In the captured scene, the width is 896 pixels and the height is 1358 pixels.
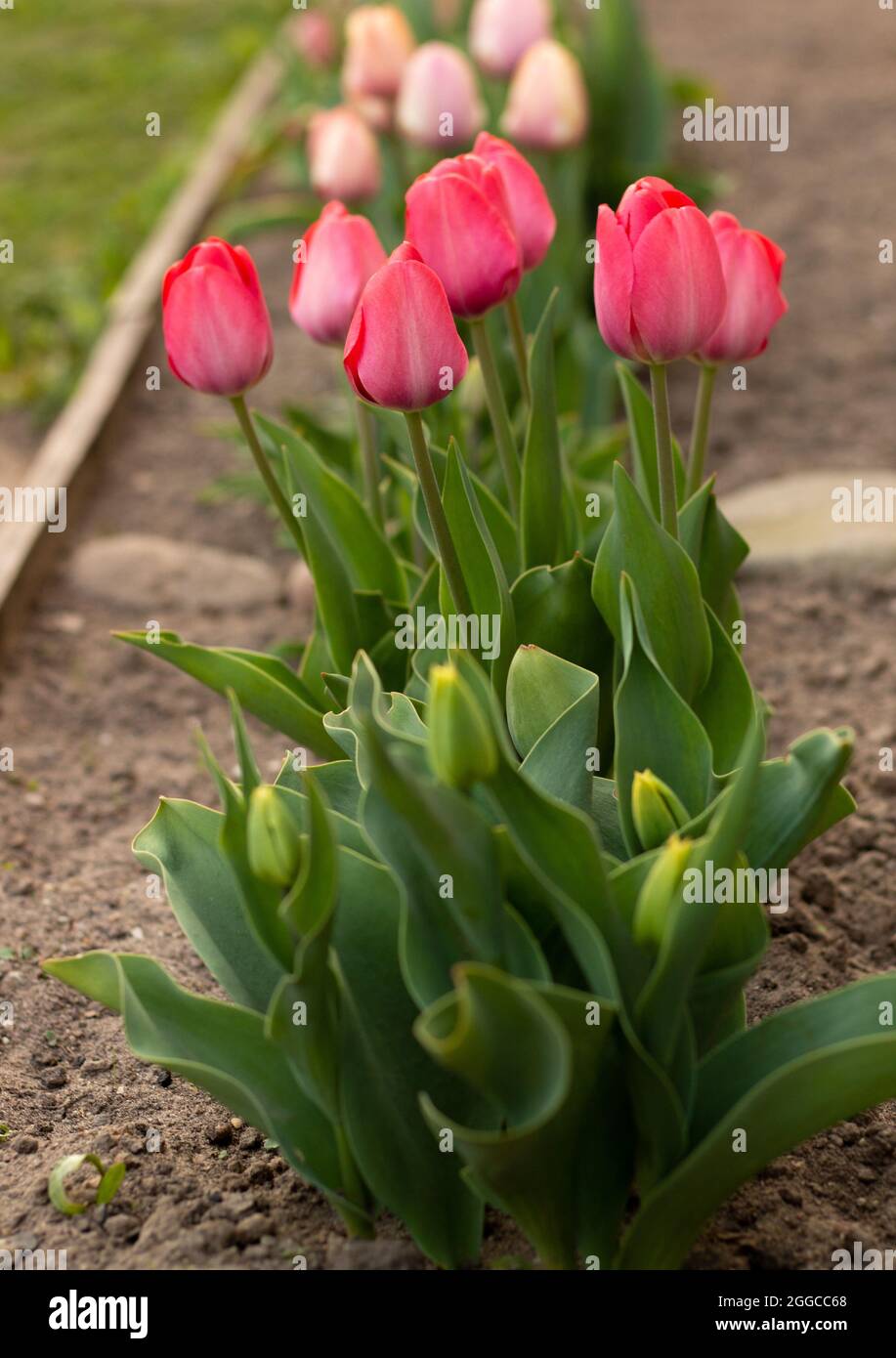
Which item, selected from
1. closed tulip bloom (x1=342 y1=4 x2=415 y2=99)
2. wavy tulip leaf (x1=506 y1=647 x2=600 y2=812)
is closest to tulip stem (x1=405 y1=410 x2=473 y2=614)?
wavy tulip leaf (x1=506 y1=647 x2=600 y2=812)

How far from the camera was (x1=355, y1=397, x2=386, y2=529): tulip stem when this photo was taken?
2.08 meters

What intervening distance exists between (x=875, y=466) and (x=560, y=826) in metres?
2.37

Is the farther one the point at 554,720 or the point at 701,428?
the point at 701,428

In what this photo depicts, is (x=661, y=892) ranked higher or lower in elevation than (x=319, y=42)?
lower

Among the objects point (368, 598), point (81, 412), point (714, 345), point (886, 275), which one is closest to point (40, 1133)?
point (368, 598)

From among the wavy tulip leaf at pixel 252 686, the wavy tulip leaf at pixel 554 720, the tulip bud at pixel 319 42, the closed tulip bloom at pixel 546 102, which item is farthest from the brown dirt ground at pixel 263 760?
the closed tulip bloom at pixel 546 102

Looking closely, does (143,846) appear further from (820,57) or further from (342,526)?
(820,57)

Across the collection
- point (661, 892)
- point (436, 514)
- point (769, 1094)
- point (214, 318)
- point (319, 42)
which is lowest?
point (769, 1094)

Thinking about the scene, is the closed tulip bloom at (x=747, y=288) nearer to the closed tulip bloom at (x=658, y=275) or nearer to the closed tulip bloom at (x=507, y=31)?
the closed tulip bloom at (x=658, y=275)

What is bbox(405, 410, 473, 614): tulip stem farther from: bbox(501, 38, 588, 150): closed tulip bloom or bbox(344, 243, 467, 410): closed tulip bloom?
bbox(501, 38, 588, 150): closed tulip bloom

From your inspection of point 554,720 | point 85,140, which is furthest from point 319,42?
point 554,720

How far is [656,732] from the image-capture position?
157 cm

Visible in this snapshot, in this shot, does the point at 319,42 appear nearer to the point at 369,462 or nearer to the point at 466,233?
the point at 369,462

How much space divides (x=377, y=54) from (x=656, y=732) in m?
2.12
